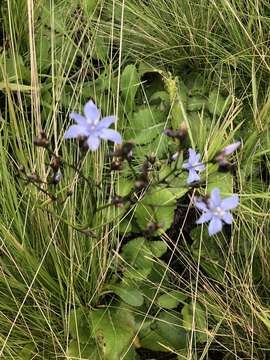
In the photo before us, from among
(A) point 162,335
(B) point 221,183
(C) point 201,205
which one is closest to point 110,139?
(C) point 201,205

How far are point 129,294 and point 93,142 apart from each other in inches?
24.8

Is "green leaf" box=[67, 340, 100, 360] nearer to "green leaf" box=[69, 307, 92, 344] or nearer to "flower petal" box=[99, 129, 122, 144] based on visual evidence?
"green leaf" box=[69, 307, 92, 344]

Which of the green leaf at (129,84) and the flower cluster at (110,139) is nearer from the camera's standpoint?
the flower cluster at (110,139)

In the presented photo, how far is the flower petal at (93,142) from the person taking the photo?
1134 mm

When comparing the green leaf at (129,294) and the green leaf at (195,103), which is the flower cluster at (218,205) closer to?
the green leaf at (129,294)

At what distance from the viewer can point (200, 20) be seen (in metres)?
2.13

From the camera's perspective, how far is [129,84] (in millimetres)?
1910

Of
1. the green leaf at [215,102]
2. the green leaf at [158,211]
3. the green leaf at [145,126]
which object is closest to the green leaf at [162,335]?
the green leaf at [158,211]

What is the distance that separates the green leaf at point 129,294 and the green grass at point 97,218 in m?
0.04

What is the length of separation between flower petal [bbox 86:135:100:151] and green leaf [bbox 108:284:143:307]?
616 millimetres

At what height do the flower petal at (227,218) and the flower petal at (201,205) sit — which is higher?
the flower petal at (201,205)

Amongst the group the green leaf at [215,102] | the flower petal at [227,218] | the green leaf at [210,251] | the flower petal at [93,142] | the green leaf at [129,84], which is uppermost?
the green leaf at [129,84]

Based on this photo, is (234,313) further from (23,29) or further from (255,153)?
(23,29)

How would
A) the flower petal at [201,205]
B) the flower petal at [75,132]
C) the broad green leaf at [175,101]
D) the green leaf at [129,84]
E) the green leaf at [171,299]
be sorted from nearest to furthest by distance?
the flower petal at [75,132], the flower petal at [201,205], the green leaf at [171,299], the broad green leaf at [175,101], the green leaf at [129,84]
